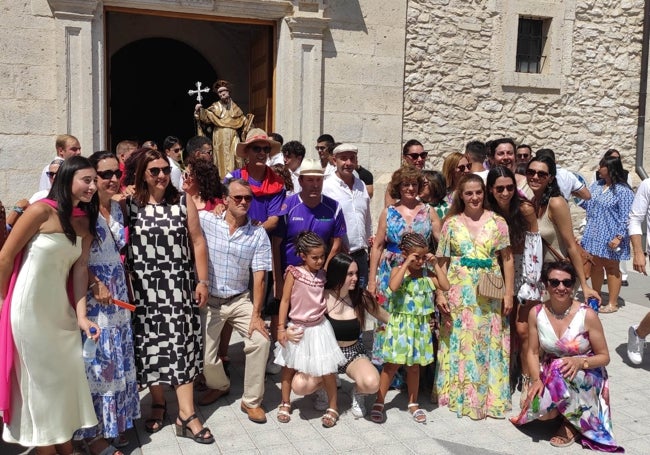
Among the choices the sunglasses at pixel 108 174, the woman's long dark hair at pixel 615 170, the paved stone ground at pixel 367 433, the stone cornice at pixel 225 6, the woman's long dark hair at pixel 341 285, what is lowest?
the paved stone ground at pixel 367 433

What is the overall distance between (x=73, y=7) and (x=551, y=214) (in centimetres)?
579

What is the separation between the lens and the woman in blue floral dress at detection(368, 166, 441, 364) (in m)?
4.51

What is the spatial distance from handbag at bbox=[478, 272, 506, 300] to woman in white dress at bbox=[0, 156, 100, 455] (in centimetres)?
244

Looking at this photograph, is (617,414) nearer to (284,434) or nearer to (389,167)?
(284,434)

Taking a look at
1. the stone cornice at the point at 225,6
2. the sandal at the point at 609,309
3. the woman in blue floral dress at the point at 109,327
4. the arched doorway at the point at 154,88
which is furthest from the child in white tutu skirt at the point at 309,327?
the arched doorway at the point at 154,88

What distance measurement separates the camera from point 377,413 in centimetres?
422

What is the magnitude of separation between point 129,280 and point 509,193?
100 inches

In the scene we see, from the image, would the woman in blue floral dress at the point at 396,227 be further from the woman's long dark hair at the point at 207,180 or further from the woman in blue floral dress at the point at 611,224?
the woman in blue floral dress at the point at 611,224

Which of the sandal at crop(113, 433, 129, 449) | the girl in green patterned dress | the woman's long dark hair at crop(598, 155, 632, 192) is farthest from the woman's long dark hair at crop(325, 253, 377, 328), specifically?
the woman's long dark hair at crop(598, 155, 632, 192)

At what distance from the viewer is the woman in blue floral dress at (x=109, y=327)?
3.56 metres

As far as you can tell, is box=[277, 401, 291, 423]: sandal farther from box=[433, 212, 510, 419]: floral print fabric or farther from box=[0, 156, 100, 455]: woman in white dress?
box=[0, 156, 100, 455]: woman in white dress

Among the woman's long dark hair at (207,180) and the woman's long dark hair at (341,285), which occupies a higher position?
the woman's long dark hair at (207,180)

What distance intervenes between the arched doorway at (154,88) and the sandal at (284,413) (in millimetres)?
8950

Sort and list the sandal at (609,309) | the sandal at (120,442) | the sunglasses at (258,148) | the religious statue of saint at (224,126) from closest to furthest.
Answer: the sandal at (120,442), the sunglasses at (258,148), the sandal at (609,309), the religious statue of saint at (224,126)
